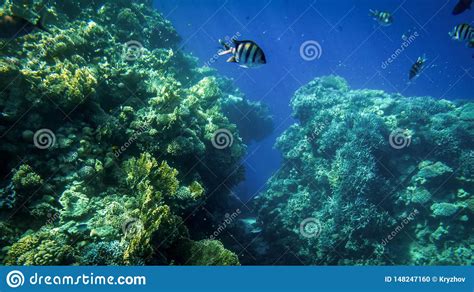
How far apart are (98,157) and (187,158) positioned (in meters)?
2.03

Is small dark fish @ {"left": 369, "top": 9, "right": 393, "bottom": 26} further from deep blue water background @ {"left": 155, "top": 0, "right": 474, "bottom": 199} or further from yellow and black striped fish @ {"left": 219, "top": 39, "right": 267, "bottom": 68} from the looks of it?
deep blue water background @ {"left": 155, "top": 0, "right": 474, "bottom": 199}

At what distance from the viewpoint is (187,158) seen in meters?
7.41

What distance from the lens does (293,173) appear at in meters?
13.4

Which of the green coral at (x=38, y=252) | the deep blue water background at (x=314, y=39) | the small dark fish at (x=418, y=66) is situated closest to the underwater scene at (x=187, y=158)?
the green coral at (x=38, y=252)

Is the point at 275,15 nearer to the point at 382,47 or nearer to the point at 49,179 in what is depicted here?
the point at 382,47

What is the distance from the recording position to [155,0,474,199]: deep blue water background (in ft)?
159

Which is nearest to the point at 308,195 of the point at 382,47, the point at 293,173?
the point at 293,173

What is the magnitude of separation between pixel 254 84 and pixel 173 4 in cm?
2275

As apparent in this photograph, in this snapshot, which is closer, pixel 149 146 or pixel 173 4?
pixel 149 146

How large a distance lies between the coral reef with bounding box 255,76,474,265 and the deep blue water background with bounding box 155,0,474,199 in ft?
80.7

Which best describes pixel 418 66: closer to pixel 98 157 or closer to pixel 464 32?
pixel 464 32

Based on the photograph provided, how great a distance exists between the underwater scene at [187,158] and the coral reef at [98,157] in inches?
1.0
